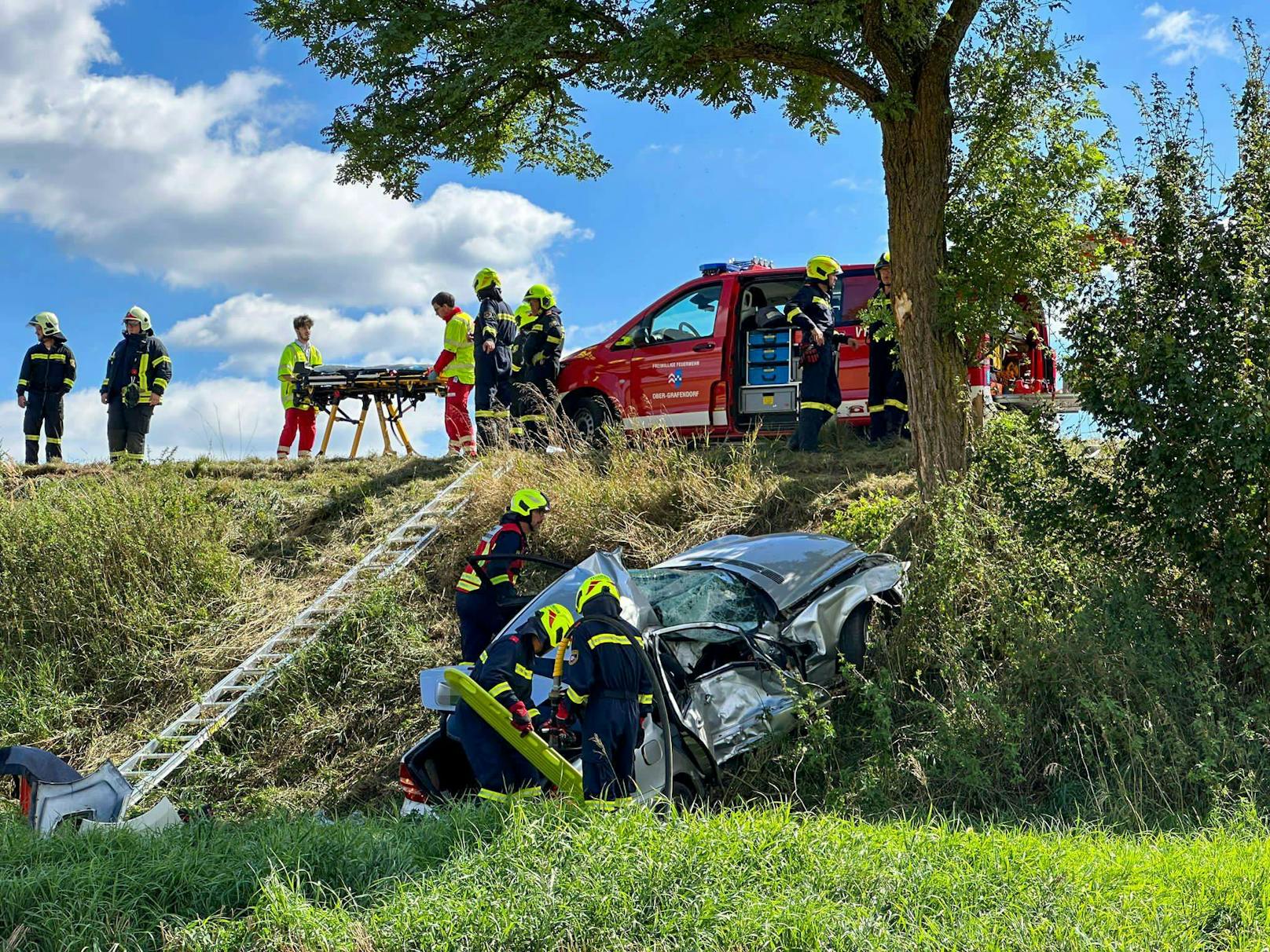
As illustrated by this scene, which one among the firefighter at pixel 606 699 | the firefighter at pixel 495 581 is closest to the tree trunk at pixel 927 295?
the firefighter at pixel 495 581

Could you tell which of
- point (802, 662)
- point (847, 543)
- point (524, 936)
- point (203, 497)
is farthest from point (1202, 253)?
Result: point (203, 497)

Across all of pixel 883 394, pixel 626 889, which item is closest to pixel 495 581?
pixel 626 889

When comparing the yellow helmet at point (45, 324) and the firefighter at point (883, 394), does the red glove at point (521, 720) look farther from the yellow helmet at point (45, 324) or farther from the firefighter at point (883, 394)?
the yellow helmet at point (45, 324)

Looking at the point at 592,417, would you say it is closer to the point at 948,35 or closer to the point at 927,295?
the point at 927,295

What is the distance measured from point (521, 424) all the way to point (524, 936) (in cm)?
865

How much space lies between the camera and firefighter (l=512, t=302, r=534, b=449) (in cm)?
1351

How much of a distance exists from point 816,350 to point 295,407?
7.88 metres

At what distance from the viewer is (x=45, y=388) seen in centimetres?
1684

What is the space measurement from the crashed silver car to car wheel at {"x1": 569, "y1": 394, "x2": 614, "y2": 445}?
186 inches

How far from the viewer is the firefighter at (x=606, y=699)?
6.09m

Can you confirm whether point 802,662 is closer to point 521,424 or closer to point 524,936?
point 524,936

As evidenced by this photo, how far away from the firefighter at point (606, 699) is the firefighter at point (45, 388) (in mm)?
13047

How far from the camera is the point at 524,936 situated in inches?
183

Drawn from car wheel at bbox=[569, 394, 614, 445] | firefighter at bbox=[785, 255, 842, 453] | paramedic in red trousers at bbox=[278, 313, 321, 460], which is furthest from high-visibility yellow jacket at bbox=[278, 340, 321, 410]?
firefighter at bbox=[785, 255, 842, 453]
